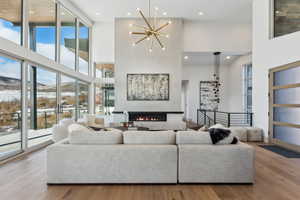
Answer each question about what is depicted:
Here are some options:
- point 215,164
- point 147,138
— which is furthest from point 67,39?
Result: point 215,164

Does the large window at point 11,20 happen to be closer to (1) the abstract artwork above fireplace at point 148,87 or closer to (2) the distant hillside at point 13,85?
(2) the distant hillside at point 13,85

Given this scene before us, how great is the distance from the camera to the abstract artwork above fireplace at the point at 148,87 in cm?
760

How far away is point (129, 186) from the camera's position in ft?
8.74

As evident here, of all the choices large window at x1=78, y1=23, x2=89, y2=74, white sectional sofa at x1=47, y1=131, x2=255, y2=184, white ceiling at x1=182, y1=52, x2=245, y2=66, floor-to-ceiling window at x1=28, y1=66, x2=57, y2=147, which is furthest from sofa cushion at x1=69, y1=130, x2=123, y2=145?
white ceiling at x1=182, y1=52, x2=245, y2=66

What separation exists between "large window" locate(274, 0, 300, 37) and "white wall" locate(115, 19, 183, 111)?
3322 millimetres

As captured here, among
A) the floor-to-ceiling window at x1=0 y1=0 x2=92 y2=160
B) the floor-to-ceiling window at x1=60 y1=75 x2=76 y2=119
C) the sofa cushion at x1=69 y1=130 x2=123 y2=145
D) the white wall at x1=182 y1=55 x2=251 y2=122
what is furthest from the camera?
the white wall at x1=182 y1=55 x2=251 y2=122

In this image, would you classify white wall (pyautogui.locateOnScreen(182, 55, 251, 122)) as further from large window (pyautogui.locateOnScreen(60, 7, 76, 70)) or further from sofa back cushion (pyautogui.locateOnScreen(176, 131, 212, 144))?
sofa back cushion (pyautogui.locateOnScreen(176, 131, 212, 144))

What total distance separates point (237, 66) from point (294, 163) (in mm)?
6871

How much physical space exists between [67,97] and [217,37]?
6527mm

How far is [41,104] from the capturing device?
201 inches

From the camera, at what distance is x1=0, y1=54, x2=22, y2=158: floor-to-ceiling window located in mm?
3820

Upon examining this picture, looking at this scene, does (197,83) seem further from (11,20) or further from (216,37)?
(11,20)

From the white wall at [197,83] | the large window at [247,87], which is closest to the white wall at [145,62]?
the white wall at [197,83]

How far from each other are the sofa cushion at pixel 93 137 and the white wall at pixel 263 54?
485cm
